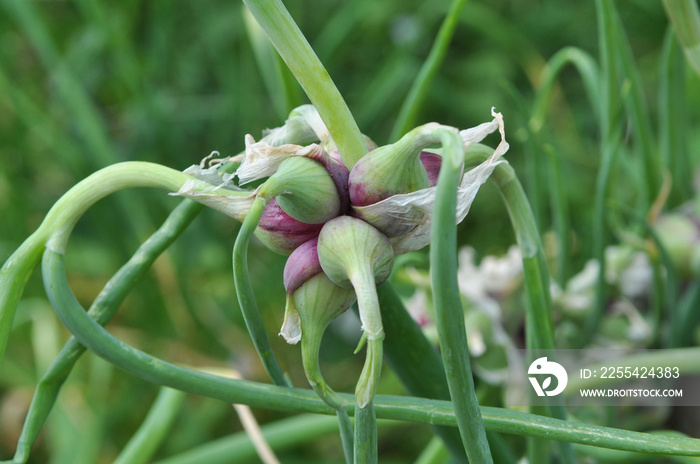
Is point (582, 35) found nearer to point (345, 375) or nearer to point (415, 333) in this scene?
point (345, 375)

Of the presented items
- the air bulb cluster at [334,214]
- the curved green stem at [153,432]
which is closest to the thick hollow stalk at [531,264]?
the air bulb cluster at [334,214]

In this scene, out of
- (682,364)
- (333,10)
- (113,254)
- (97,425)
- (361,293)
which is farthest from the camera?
(333,10)

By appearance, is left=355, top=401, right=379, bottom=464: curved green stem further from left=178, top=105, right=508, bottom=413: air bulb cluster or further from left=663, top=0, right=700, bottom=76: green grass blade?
left=663, top=0, right=700, bottom=76: green grass blade

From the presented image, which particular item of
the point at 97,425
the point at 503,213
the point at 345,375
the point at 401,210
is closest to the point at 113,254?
Result: the point at 97,425

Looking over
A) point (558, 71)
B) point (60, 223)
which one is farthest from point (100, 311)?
point (558, 71)

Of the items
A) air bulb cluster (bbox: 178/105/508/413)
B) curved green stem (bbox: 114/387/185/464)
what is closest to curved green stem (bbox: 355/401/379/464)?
air bulb cluster (bbox: 178/105/508/413)

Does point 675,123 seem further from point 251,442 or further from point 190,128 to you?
point 190,128
